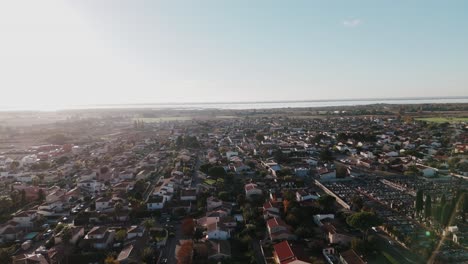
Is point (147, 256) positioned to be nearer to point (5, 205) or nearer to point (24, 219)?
point (24, 219)

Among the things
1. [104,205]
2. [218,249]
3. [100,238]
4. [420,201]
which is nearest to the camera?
[218,249]

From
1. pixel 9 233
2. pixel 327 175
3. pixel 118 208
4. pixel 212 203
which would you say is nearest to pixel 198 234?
pixel 212 203

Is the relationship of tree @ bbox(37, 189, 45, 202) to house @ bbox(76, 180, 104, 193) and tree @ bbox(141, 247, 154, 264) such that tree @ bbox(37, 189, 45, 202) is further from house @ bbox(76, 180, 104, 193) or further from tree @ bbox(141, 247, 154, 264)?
tree @ bbox(141, 247, 154, 264)

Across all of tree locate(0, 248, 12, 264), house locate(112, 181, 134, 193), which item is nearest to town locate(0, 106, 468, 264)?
tree locate(0, 248, 12, 264)

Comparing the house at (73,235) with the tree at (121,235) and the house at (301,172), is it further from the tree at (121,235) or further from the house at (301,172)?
the house at (301,172)

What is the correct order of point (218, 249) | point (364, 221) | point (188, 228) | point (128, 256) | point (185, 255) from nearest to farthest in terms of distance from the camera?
point (185, 255), point (128, 256), point (218, 249), point (364, 221), point (188, 228)

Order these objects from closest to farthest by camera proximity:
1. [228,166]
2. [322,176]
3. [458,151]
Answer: [322,176]
[228,166]
[458,151]

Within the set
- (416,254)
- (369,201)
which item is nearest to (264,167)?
(369,201)

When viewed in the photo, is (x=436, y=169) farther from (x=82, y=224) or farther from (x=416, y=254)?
(x=82, y=224)
